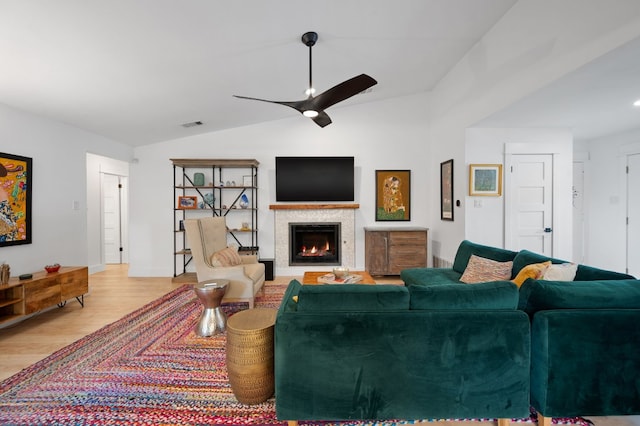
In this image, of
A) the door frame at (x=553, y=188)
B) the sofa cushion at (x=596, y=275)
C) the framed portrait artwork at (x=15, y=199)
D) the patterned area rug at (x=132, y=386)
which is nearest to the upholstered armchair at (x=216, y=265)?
the patterned area rug at (x=132, y=386)

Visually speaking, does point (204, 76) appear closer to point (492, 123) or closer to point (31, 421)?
point (31, 421)

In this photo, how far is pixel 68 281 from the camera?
3.14 metres

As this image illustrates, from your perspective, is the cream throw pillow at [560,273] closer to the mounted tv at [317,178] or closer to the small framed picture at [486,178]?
the small framed picture at [486,178]

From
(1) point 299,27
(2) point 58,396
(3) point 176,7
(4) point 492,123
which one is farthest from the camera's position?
(4) point 492,123

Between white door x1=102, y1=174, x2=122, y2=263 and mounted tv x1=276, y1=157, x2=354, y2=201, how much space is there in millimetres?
3969

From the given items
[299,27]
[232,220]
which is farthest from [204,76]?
[232,220]

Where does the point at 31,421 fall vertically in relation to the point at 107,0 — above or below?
below

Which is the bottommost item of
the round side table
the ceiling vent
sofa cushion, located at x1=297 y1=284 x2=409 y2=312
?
the round side table

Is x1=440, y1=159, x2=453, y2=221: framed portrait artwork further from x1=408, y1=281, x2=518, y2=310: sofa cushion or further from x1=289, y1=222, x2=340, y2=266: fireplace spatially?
x1=408, y1=281, x2=518, y2=310: sofa cushion

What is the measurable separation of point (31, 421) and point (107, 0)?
9.10ft

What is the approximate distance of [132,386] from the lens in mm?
1920

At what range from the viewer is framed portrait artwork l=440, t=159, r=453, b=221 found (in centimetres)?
415

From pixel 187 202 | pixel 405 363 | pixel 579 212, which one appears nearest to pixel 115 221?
pixel 187 202

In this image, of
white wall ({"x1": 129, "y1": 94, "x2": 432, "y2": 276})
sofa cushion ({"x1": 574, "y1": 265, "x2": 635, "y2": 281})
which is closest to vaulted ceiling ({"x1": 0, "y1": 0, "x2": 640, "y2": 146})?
white wall ({"x1": 129, "y1": 94, "x2": 432, "y2": 276})
